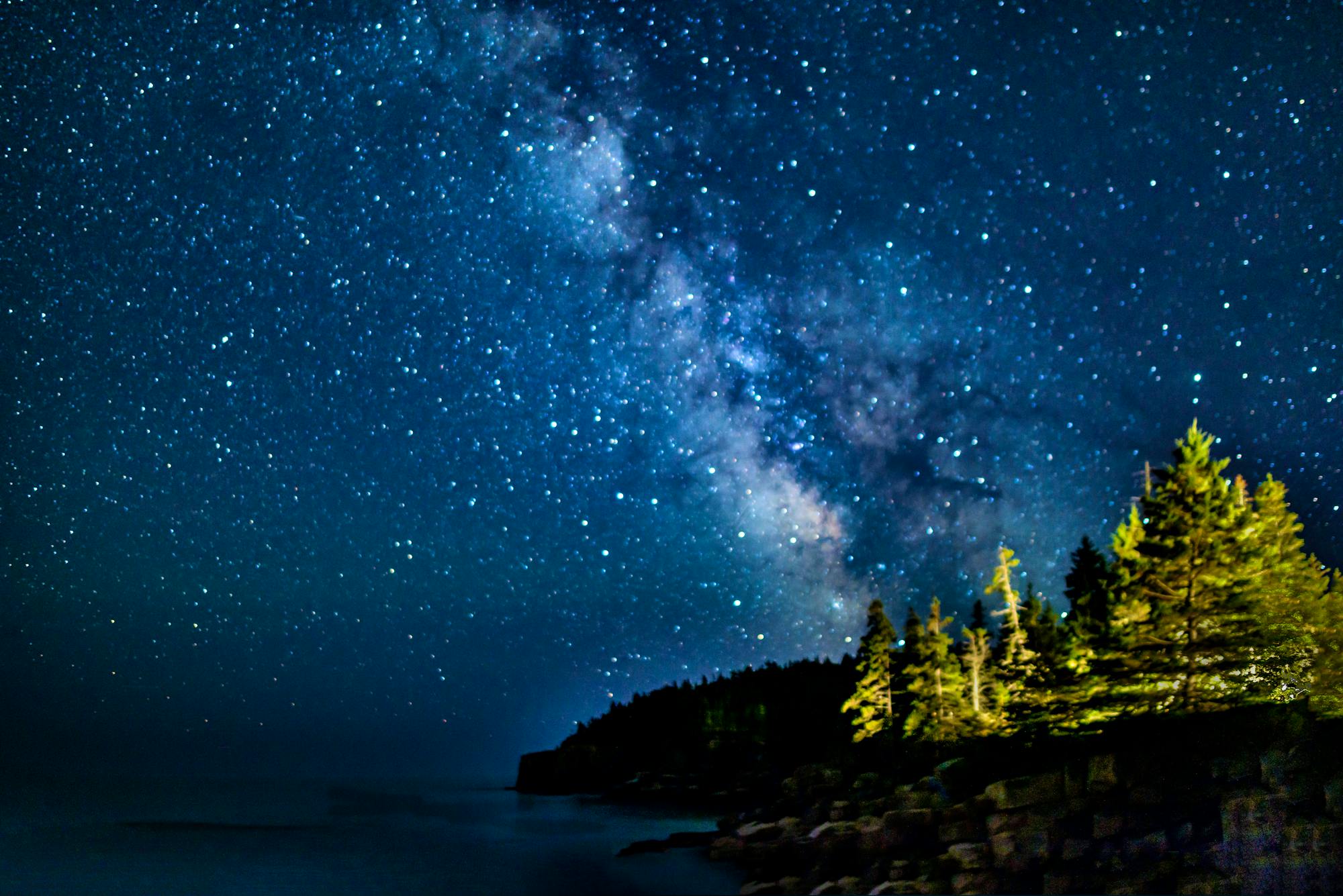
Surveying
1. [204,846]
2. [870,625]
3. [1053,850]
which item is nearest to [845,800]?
[1053,850]

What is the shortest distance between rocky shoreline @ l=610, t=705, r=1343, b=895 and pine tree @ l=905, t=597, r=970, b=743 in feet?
64.8

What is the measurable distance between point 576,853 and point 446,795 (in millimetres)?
127185

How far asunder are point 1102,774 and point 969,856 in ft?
13.4

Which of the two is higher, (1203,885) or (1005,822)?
(1005,822)

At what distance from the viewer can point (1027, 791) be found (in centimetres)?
2342

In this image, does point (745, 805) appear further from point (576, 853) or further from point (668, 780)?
point (668, 780)

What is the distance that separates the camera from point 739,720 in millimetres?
115812

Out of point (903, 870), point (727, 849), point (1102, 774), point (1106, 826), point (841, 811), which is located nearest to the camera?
point (1106, 826)

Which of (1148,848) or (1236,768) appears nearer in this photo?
(1148,848)

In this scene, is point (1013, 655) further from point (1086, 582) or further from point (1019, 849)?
point (1019, 849)

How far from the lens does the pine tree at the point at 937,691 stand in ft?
159

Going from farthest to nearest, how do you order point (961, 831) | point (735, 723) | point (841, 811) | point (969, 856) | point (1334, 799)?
point (735, 723) → point (841, 811) → point (961, 831) → point (969, 856) → point (1334, 799)

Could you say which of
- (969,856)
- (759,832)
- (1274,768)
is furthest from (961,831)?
(759,832)

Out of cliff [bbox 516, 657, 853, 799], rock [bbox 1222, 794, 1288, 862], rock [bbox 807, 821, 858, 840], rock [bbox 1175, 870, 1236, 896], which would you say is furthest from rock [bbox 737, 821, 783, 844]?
cliff [bbox 516, 657, 853, 799]
